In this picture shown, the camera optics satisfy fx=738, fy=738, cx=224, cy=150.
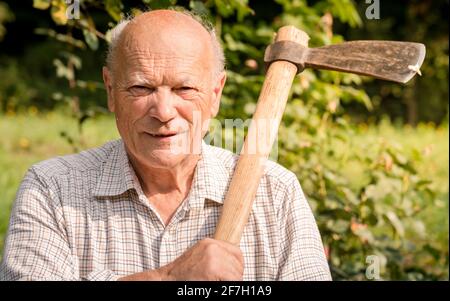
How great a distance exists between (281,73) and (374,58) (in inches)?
12.1

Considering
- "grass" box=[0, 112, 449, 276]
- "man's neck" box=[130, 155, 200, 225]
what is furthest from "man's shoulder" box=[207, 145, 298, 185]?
"grass" box=[0, 112, 449, 276]

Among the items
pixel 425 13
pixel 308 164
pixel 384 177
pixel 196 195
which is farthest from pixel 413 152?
pixel 425 13

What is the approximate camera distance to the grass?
5.03 metres

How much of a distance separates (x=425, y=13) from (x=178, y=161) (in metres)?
11.9

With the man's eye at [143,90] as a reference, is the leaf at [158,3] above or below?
above

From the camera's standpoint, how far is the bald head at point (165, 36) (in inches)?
85.9

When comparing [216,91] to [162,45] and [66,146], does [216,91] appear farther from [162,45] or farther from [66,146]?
[66,146]

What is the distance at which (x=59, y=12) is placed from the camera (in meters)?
3.13

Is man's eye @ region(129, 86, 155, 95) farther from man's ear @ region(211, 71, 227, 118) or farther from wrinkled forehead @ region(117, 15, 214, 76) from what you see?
man's ear @ region(211, 71, 227, 118)

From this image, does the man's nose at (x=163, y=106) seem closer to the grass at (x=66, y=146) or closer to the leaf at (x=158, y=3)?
the leaf at (x=158, y=3)

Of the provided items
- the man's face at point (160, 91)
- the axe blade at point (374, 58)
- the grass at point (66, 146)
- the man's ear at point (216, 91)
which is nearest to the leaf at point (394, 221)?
the grass at point (66, 146)

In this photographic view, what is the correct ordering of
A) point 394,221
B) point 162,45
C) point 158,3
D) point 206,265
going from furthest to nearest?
point 394,221 → point 158,3 → point 162,45 → point 206,265

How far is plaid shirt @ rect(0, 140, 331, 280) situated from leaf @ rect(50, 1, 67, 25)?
3.12ft

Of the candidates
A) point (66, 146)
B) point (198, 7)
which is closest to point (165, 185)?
point (198, 7)
